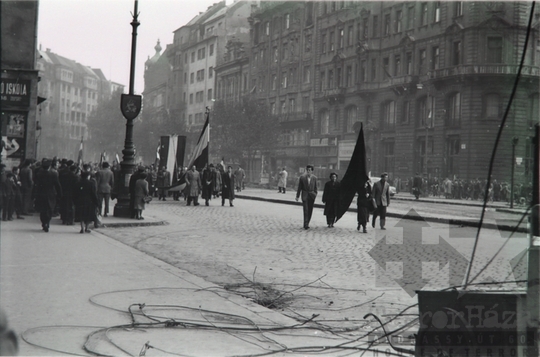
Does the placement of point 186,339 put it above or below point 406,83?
below

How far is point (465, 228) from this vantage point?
18.6 meters

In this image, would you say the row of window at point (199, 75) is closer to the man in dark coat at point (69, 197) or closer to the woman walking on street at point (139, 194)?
the woman walking on street at point (139, 194)

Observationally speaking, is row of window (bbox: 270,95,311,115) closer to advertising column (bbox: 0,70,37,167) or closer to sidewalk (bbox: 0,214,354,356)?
advertising column (bbox: 0,70,37,167)

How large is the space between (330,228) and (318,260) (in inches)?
264

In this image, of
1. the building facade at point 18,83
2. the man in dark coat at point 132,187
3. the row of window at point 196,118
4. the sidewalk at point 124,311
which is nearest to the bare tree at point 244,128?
the row of window at point 196,118

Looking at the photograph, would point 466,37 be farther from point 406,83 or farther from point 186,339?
point 186,339

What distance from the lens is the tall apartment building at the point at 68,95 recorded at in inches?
3743

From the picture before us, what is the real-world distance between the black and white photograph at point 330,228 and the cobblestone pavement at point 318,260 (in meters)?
0.05

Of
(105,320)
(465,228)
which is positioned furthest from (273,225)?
(105,320)

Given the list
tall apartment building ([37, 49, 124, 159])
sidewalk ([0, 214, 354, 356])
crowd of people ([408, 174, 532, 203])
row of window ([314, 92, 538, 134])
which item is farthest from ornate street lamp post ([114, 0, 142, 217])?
tall apartment building ([37, 49, 124, 159])

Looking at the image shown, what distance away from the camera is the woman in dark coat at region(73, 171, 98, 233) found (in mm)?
14030

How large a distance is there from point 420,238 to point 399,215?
24.0 feet

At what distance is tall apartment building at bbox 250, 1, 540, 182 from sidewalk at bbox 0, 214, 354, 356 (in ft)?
119

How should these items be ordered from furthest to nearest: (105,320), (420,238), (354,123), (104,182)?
1. (354,123)
2. (104,182)
3. (420,238)
4. (105,320)
